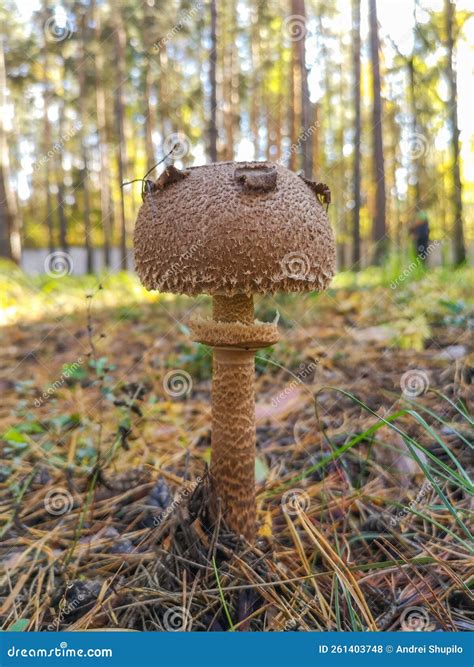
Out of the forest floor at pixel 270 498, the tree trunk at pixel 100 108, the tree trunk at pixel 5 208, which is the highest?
the tree trunk at pixel 100 108

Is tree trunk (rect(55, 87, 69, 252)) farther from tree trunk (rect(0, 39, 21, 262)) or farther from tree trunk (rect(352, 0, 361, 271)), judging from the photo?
tree trunk (rect(352, 0, 361, 271))

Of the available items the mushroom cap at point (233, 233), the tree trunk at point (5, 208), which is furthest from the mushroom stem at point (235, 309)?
the tree trunk at point (5, 208)

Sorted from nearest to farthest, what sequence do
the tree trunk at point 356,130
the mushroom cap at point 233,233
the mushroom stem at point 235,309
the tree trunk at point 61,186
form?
the mushroom cap at point 233,233
the mushroom stem at point 235,309
the tree trunk at point 356,130
the tree trunk at point 61,186

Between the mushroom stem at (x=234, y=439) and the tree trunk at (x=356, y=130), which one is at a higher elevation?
the tree trunk at (x=356, y=130)

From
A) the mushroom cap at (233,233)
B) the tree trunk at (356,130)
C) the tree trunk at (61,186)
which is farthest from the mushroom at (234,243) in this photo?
the tree trunk at (61,186)

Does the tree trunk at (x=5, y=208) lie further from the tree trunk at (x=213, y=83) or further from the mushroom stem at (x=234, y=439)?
the mushroom stem at (x=234, y=439)

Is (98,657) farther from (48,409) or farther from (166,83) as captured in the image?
(166,83)

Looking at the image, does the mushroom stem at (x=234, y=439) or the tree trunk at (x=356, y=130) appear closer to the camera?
the mushroom stem at (x=234, y=439)

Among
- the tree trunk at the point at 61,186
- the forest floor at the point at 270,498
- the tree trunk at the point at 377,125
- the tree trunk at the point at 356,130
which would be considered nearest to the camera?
the forest floor at the point at 270,498

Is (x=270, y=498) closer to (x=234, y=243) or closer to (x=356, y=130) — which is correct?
(x=234, y=243)
